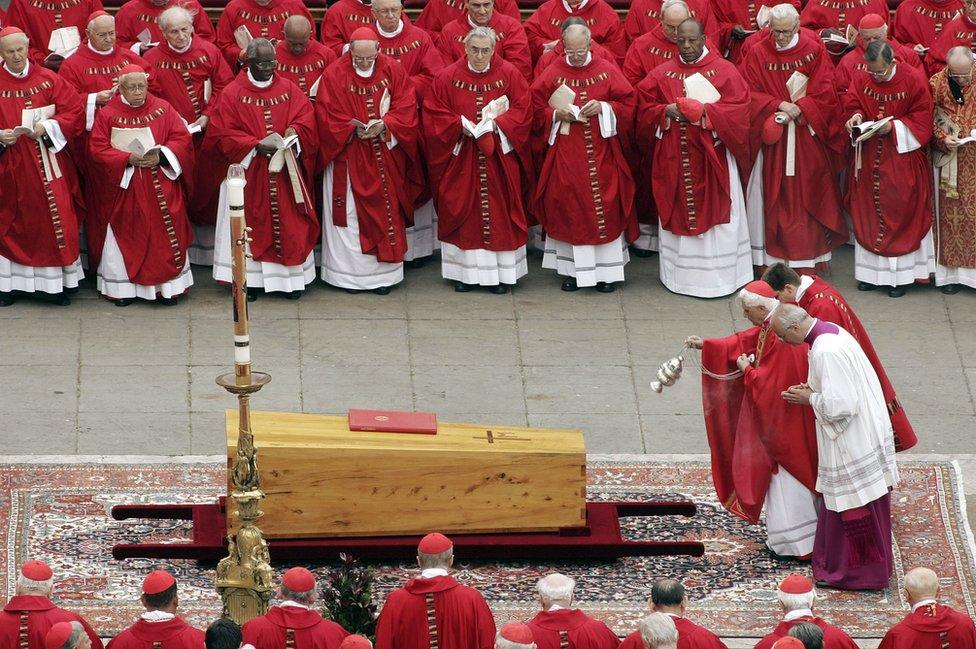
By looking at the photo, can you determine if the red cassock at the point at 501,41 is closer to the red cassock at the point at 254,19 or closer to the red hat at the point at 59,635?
the red cassock at the point at 254,19

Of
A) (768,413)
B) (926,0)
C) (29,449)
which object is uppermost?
(926,0)

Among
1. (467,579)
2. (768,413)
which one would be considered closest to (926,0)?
(768,413)

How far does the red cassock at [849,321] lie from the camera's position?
14008 mm

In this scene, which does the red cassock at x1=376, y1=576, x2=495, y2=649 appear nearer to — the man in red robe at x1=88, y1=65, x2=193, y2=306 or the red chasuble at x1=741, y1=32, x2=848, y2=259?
the man in red robe at x1=88, y1=65, x2=193, y2=306

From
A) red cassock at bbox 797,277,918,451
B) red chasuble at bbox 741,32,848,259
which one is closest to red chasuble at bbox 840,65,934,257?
red chasuble at bbox 741,32,848,259

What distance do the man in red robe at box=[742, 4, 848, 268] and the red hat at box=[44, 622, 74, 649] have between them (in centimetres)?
877

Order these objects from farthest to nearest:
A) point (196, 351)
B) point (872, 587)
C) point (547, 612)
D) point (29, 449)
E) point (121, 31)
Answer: point (121, 31) < point (196, 351) < point (29, 449) < point (872, 587) < point (547, 612)

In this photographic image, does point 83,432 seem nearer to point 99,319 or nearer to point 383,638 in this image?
point 99,319

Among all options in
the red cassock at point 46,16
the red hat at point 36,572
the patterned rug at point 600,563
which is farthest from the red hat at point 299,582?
the red cassock at point 46,16

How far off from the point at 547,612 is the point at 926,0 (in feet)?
29.5

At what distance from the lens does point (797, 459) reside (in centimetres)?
1414

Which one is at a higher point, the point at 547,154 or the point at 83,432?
the point at 547,154

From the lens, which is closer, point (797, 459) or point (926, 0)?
point (797, 459)

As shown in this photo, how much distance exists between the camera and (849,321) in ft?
46.2
